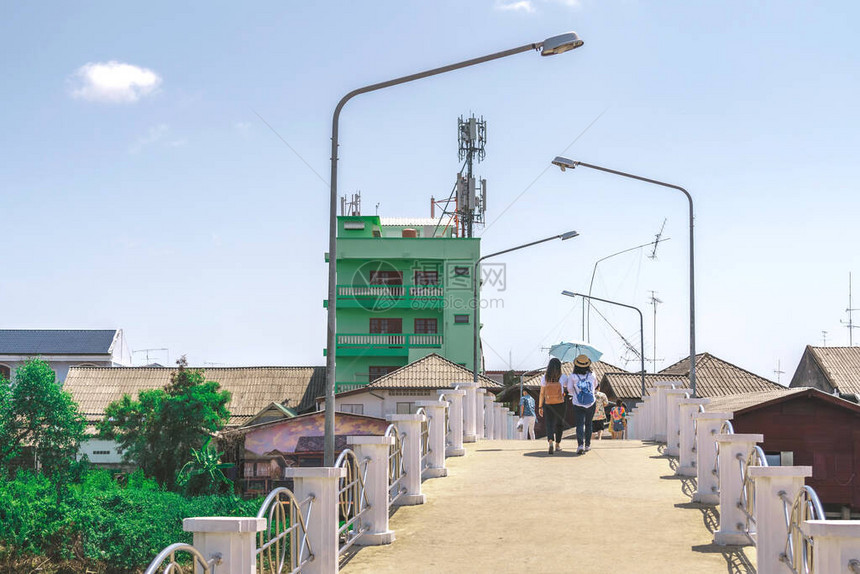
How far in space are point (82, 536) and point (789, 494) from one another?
35.2 metres

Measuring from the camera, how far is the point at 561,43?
13.0m

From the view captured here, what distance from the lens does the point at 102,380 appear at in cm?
5406

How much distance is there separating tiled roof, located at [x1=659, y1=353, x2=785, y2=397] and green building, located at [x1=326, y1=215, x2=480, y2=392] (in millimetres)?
14896

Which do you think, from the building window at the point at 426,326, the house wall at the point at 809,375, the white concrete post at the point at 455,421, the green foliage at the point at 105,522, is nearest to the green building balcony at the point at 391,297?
the building window at the point at 426,326

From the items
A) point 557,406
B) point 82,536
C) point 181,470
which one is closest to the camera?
point 557,406

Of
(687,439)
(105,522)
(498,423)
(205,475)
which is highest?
(687,439)

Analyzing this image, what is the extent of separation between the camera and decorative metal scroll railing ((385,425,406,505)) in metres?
11.4

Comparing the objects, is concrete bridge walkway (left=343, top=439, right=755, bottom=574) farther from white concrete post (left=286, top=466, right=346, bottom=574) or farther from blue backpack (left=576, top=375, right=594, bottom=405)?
blue backpack (left=576, top=375, right=594, bottom=405)

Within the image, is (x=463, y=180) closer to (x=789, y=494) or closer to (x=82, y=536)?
(x=82, y=536)

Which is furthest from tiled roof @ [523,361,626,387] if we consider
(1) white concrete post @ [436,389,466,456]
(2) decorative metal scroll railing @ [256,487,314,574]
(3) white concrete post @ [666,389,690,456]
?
(2) decorative metal scroll railing @ [256,487,314,574]

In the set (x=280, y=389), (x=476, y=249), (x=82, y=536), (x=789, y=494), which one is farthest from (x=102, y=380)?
(x=789, y=494)

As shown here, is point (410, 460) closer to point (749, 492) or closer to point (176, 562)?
point (749, 492)

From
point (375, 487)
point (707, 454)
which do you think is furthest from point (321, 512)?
point (707, 454)

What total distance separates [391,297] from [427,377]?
1488 cm
